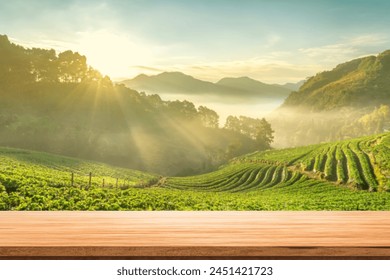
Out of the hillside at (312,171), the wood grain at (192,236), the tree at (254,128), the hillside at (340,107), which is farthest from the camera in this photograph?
the hillside at (312,171)

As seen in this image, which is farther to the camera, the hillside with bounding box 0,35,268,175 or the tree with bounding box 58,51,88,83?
the hillside with bounding box 0,35,268,175

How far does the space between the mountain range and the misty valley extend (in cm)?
2

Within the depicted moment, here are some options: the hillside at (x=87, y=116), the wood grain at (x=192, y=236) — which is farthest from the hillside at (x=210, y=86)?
the wood grain at (x=192, y=236)

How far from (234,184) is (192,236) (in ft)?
24.0

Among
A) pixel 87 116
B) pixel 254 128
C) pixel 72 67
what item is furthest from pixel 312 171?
pixel 87 116

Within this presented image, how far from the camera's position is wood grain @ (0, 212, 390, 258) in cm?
234

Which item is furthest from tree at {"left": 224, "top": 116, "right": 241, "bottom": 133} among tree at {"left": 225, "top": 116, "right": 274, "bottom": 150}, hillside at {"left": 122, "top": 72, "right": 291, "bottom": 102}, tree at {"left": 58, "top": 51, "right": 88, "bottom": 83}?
tree at {"left": 58, "top": 51, "right": 88, "bottom": 83}

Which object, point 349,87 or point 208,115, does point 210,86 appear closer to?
point 208,115

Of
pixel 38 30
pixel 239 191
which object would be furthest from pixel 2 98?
pixel 239 191

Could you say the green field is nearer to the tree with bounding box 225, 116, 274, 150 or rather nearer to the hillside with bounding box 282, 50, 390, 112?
the tree with bounding box 225, 116, 274, 150

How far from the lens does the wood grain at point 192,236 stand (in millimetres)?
2340

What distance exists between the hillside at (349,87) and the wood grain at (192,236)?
549 centimetres

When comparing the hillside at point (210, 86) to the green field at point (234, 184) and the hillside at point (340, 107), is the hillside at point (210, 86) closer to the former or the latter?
the hillside at point (340, 107)

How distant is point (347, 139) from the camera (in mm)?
10492
